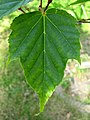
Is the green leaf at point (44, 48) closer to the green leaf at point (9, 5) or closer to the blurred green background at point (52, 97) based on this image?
the green leaf at point (9, 5)

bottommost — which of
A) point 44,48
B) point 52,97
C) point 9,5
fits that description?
point 52,97

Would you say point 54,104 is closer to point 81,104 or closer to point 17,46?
point 81,104

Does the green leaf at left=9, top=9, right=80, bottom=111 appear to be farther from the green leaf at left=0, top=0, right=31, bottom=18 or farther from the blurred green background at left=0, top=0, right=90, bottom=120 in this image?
the blurred green background at left=0, top=0, right=90, bottom=120

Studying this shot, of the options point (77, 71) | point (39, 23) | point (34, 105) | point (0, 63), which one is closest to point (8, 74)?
point (0, 63)

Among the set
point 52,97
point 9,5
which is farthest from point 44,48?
point 52,97

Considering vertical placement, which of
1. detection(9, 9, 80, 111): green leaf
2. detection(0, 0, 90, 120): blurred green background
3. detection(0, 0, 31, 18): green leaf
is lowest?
detection(0, 0, 90, 120): blurred green background

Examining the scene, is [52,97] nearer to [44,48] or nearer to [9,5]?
[44,48]

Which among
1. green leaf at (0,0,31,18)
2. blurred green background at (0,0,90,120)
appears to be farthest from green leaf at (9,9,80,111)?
blurred green background at (0,0,90,120)
